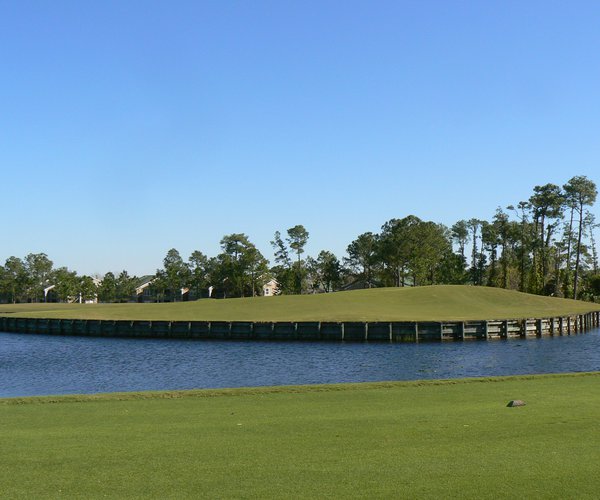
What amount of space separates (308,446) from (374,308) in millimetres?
74242

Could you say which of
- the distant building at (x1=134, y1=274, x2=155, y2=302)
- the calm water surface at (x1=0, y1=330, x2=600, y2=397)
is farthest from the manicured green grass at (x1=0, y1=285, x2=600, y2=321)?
the distant building at (x1=134, y1=274, x2=155, y2=302)

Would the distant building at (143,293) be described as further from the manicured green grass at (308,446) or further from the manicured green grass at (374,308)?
the manicured green grass at (308,446)

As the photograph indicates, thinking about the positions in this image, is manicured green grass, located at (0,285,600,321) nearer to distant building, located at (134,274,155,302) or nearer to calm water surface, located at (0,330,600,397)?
calm water surface, located at (0,330,600,397)

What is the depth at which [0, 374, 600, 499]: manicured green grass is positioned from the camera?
9.12 metres

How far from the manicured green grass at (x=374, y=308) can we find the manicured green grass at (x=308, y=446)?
185 ft

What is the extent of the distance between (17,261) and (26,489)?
20231 cm

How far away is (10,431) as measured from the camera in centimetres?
1379

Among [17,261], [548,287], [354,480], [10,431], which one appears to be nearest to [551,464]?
[354,480]

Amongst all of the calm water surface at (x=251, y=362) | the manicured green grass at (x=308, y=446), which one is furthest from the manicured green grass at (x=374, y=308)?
the manicured green grass at (x=308, y=446)

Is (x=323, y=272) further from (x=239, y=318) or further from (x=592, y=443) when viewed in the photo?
(x=592, y=443)

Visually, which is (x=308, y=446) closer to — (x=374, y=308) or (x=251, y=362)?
(x=251, y=362)

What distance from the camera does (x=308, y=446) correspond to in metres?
11.6

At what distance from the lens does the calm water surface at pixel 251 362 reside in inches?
1379

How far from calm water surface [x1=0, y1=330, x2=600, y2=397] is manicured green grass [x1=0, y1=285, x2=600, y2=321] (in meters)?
13.9
